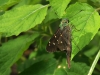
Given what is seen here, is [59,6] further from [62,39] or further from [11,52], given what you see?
[11,52]

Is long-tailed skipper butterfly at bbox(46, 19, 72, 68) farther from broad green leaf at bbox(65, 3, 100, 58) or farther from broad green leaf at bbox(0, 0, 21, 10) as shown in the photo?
broad green leaf at bbox(0, 0, 21, 10)

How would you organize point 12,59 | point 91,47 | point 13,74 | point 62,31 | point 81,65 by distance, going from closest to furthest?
point 62,31 < point 12,59 < point 81,65 < point 91,47 < point 13,74

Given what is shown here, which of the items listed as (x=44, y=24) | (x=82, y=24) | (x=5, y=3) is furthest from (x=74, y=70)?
(x=5, y=3)

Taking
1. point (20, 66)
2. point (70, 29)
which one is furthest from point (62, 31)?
point (20, 66)

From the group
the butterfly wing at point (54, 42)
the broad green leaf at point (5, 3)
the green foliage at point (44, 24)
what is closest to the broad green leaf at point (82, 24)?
the green foliage at point (44, 24)

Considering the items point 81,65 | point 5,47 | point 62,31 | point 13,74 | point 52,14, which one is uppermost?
point 62,31

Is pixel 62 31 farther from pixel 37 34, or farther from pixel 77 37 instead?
pixel 37 34

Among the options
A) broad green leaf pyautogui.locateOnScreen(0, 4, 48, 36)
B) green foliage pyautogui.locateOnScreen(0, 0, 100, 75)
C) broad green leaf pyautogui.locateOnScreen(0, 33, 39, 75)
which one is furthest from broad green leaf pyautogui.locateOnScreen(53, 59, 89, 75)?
broad green leaf pyautogui.locateOnScreen(0, 4, 48, 36)
